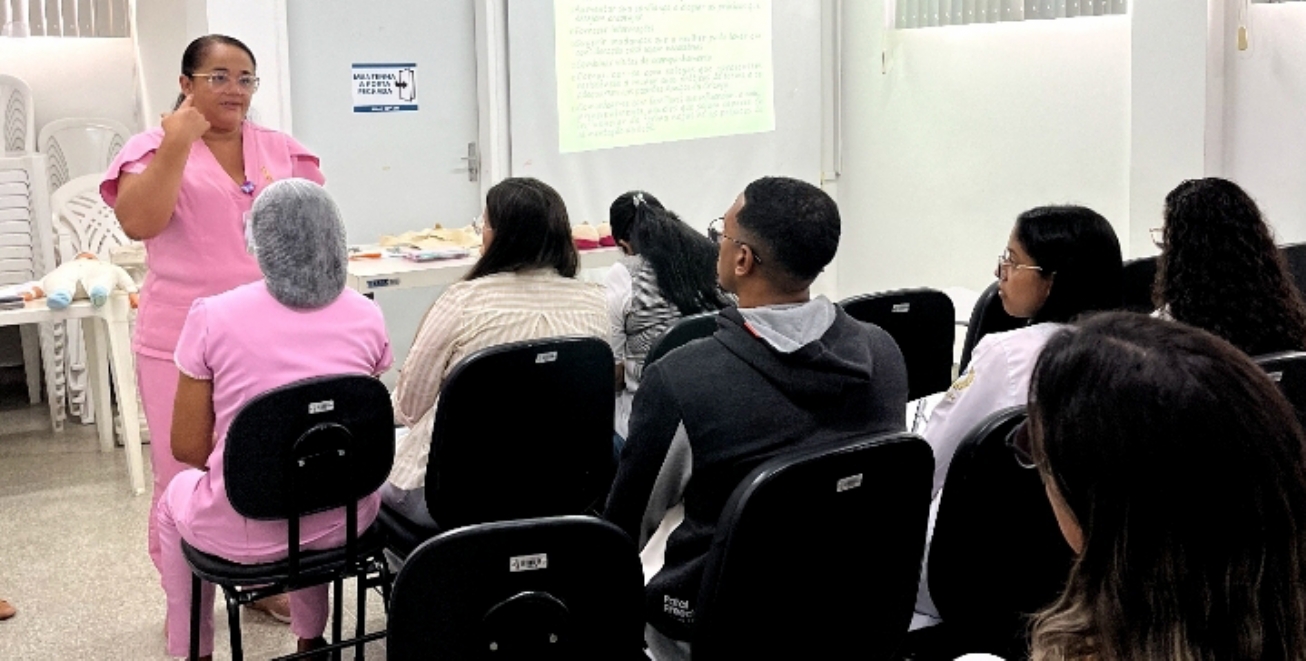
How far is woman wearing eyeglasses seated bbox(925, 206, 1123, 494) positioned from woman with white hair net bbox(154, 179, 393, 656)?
1114mm

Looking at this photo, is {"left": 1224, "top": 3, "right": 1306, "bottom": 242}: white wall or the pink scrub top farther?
{"left": 1224, "top": 3, "right": 1306, "bottom": 242}: white wall

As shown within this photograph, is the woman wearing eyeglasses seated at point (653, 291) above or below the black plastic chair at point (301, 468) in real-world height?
above

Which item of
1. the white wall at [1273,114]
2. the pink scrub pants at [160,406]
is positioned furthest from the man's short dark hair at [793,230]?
the white wall at [1273,114]

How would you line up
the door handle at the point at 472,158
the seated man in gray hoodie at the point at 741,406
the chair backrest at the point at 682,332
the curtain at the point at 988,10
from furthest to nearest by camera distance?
the door handle at the point at 472,158, the curtain at the point at 988,10, the chair backrest at the point at 682,332, the seated man in gray hoodie at the point at 741,406

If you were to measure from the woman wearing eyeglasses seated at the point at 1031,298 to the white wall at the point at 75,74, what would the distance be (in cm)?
480

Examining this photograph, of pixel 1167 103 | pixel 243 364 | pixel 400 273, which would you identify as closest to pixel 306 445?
pixel 243 364

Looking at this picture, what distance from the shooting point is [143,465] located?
464 centimetres

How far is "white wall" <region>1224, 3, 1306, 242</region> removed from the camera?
15.1 feet

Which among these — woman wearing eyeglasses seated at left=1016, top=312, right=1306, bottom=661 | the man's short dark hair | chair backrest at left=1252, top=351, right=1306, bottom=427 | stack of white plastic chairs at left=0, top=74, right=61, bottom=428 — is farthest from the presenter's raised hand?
stack of white plastic chairs at left=0, top=74, right=61, bottom=428

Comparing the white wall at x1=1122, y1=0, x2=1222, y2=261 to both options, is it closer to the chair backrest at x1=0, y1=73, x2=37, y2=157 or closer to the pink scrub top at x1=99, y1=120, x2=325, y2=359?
the pink scrub top at x1=99, y1=120, x2=325, y2=359

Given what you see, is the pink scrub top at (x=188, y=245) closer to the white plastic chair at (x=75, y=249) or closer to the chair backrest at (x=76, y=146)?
the white plastic chair at (x=75, y=249)

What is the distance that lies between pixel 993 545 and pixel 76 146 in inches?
198

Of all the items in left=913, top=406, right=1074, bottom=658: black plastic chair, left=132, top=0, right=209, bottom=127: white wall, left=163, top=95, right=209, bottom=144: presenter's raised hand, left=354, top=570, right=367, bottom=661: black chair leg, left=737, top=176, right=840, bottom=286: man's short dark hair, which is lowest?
left=354, top=570, right=367, bottom=661: black chair leg

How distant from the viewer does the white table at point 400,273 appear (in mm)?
4398
